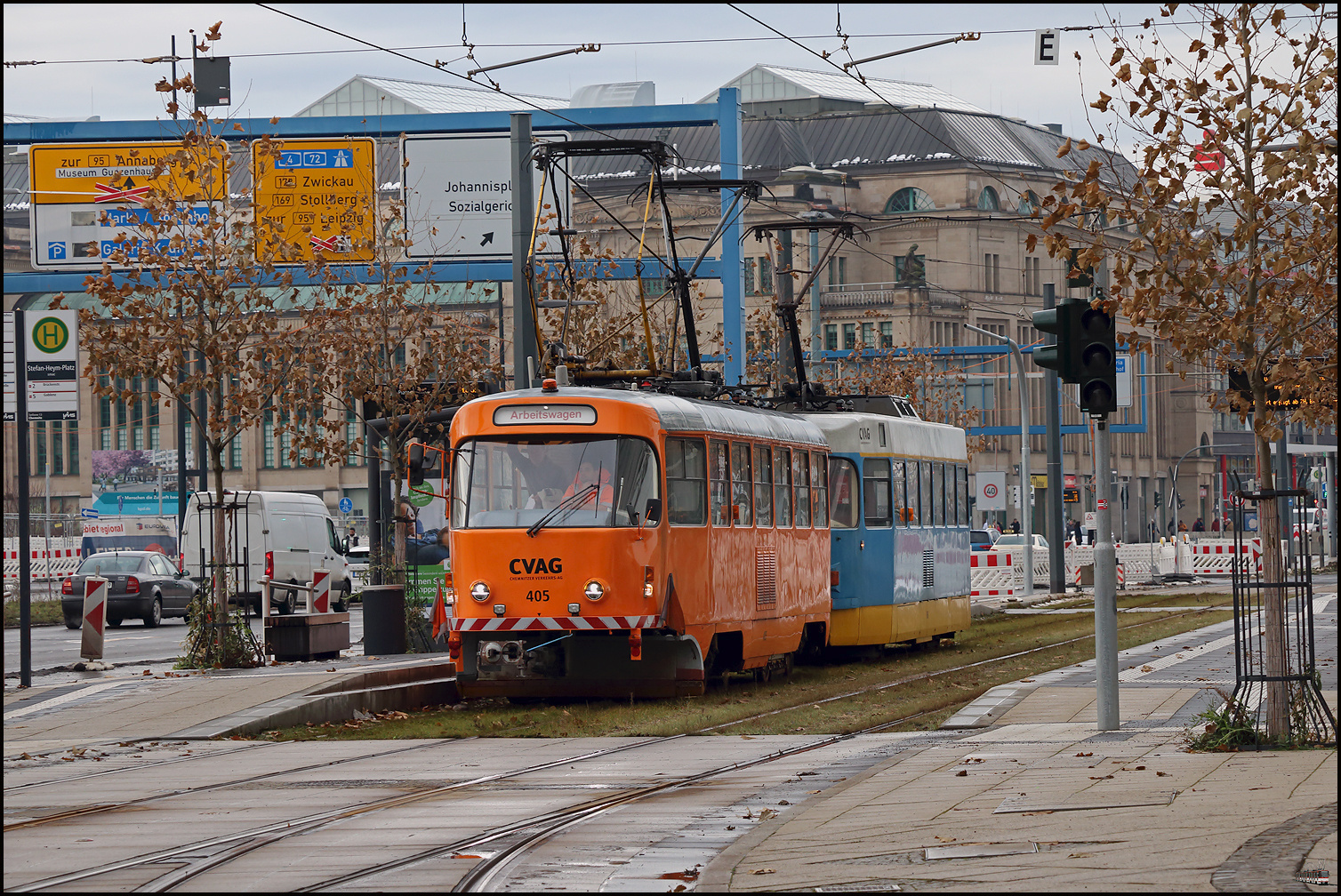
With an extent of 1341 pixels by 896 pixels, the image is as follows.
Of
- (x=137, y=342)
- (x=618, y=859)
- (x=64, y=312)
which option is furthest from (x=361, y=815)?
(x=137, y=342)

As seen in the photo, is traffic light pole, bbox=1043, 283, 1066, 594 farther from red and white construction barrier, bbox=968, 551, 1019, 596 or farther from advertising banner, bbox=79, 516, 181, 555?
advertising banner, bbox=79, 516, 181, 555

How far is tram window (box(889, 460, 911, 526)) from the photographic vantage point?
25.9 meters

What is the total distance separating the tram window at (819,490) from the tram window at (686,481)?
395 centimetres

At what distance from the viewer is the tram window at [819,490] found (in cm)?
2400

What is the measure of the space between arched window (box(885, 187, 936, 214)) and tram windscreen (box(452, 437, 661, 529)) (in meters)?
80.1

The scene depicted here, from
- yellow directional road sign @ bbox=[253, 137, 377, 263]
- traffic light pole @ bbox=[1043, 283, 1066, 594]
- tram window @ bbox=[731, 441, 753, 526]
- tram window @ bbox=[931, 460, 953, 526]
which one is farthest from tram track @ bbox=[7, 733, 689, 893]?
traffic light pole @ bbox=[1043, 283, 1066, 594]

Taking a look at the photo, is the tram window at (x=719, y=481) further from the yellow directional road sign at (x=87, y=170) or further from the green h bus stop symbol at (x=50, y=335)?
the yellow directional road sign at (x=87, y=170)

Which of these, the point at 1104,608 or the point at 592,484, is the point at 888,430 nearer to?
the point at 592,484

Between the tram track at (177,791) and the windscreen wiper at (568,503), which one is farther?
the windscreen wiper at (568,503)

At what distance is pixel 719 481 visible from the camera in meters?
20.6

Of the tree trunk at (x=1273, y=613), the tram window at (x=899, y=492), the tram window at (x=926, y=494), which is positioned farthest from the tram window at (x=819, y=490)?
the tree trunk at (x=1273, y=613)

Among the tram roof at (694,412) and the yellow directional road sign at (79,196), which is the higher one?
the yellow directional road sign at (79,196)

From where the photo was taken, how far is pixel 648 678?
762 inches

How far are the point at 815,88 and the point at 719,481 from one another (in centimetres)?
8491
